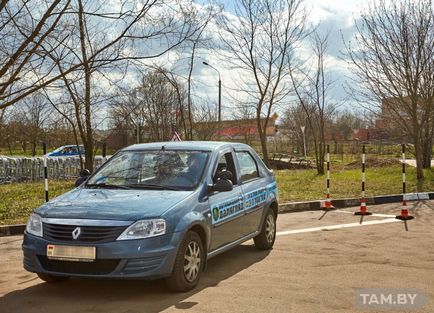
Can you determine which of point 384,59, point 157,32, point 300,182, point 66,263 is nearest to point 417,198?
point 300,182

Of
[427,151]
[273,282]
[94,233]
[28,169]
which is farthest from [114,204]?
[427,151]

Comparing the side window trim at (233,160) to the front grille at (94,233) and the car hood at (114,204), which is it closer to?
the car hood at (114,204)

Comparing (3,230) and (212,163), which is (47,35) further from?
(212,163)

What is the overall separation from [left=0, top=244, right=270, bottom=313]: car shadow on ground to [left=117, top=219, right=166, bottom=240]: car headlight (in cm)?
63

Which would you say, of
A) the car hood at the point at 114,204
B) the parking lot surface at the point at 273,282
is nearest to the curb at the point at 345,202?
the parking lot surface at the point at 273,282

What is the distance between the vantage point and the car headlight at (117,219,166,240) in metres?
4.92

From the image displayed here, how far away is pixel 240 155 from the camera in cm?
727

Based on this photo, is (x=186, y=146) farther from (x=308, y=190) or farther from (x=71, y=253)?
(x=308, y=190)

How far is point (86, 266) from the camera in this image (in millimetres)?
4938

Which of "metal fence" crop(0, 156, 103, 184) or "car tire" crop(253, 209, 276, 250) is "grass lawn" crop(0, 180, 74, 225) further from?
"metal fence" crop(0, 156, 103, 184)

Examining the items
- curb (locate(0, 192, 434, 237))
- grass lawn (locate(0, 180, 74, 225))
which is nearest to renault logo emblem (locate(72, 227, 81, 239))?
grass lawn (locate(0, 180, 74, 225))

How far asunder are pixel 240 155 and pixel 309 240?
2153 millimetres
